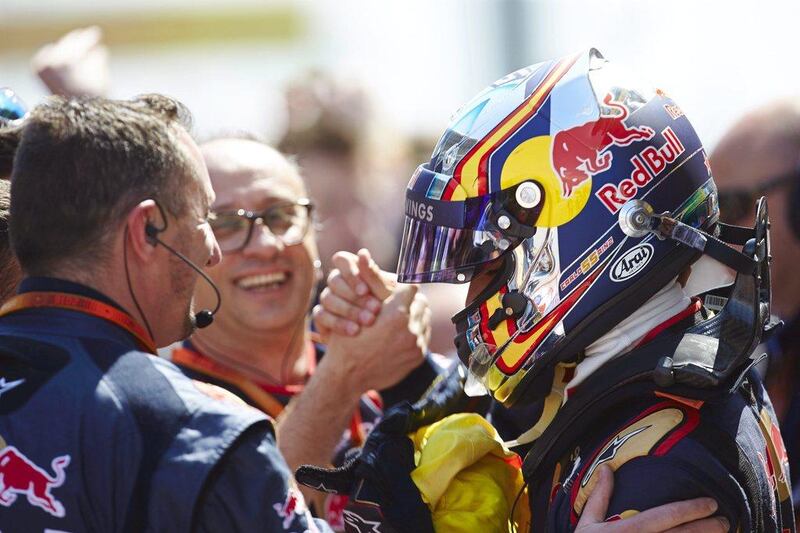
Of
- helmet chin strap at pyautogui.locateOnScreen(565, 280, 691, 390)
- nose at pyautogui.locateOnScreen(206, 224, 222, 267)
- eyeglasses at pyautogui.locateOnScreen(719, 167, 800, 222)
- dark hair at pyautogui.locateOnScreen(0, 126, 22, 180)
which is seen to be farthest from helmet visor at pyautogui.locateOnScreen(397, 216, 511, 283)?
eyeglasses at pyautogui.locateOnScreen(719, 167, 800, 222)

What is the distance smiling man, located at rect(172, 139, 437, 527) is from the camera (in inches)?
161

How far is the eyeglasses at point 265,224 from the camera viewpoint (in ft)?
13.9

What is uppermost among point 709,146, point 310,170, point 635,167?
point 635,167

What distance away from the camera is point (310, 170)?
→ 6105 millimetres

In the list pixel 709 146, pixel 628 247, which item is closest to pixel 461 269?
pixel 628 247

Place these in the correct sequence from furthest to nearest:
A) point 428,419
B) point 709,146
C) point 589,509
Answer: point 709,146 → point 428,419 → point 589,509

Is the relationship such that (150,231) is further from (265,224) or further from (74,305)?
(265,224)

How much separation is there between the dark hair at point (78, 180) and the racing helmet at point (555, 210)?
72 centimetres

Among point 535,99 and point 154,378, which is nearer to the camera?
point 154,378

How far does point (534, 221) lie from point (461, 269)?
225 mm

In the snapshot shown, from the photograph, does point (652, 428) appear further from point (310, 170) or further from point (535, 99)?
point (310, 170)

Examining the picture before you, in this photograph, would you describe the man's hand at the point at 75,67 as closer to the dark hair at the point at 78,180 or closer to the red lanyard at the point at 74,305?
the dark hair at the point at 78,180

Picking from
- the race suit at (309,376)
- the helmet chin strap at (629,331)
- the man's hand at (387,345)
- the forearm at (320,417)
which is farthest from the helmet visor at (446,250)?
the race suit at (309,376)

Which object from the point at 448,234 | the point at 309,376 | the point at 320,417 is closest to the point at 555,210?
the point at 448,234
